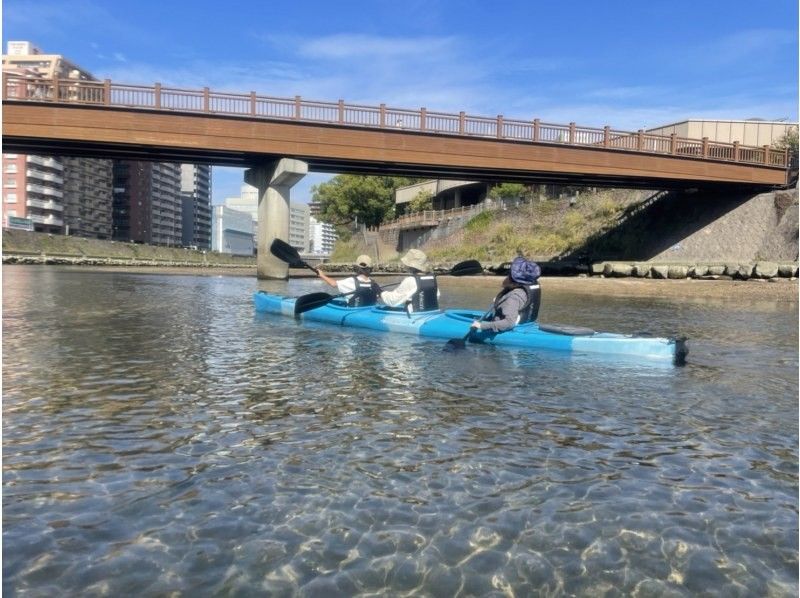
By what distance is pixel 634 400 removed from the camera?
666 centimetres

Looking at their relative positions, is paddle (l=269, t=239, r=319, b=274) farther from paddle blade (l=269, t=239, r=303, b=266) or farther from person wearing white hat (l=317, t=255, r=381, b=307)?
person wearing white hat (l=317, t=255, r=381, b=307)

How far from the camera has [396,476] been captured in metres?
4.32

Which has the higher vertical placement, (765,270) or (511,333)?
(765,270)

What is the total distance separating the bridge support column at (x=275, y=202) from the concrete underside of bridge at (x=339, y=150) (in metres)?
0.66

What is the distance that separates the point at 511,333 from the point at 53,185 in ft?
323

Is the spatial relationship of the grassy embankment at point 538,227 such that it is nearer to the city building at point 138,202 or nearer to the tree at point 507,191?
the tree at point 507,191

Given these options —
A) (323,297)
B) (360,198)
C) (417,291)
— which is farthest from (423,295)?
(360,198)

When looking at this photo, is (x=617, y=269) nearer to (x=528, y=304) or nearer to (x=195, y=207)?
(x=528, y=304)

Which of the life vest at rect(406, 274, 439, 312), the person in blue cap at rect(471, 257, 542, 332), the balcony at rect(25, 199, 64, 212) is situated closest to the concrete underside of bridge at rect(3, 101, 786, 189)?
the life vest at rect(406, 274, 439, 312)

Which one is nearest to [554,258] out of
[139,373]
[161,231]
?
[139,373]

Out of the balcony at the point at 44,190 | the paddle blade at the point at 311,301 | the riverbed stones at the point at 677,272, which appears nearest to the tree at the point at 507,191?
the riverbed stones at the point at 677,272

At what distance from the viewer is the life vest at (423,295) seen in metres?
11.0

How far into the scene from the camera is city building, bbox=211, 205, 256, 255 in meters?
149

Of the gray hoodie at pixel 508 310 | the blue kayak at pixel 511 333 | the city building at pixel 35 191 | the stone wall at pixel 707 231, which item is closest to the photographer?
the blue kayak at pixel 511 333
